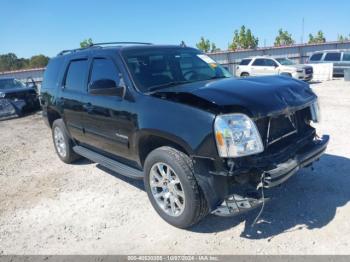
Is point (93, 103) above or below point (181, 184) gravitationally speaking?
above

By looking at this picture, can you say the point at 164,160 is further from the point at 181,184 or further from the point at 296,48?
the point at 296,48

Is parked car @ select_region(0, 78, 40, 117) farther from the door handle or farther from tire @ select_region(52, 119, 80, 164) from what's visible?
the door handle

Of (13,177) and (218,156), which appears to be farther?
(13,177)

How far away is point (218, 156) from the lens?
306 cm

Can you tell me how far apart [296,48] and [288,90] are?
2763 cm

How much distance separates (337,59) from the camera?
2086 centimetres

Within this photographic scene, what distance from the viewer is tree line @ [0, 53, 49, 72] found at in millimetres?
70812

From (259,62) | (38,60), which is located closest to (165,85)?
(259,62)

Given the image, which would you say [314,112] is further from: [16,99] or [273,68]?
[273,68]

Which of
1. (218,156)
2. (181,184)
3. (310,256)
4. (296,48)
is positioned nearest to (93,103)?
(181,184)

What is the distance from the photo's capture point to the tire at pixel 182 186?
332 cm

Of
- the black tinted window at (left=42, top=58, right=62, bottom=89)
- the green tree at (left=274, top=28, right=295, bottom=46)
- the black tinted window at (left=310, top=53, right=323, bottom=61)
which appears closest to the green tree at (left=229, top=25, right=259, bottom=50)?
the green tree at (left=274, top=28, right=295, bottom=46)

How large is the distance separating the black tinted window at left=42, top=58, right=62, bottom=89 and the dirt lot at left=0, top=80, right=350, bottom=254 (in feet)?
5.37

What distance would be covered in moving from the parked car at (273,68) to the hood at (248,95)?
14717mm
